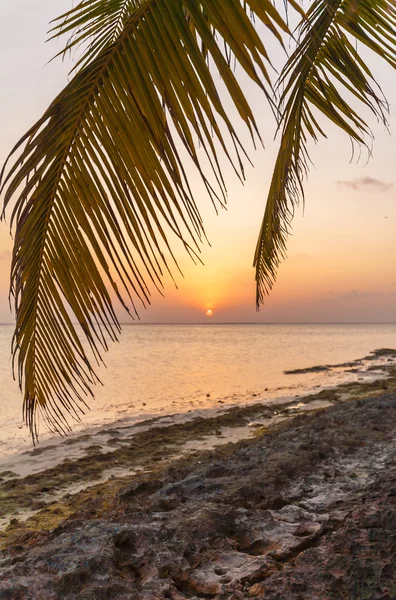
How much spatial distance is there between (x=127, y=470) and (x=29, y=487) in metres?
1.10

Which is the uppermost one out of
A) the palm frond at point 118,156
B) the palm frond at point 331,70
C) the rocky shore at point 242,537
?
the palm frond at point 331,70

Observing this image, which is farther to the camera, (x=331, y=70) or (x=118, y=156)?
(x=331, y=70)

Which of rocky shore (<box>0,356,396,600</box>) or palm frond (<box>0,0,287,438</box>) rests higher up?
palm frond (<box>0,0,287,438</box>)

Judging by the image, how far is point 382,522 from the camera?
1.71 m

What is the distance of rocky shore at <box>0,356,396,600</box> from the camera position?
148 centimetres

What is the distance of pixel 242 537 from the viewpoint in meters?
1.88

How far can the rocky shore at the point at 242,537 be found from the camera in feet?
4.86

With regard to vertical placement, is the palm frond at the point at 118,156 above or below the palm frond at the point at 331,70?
below

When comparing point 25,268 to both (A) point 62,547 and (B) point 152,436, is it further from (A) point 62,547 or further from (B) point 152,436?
(B) point 152,436

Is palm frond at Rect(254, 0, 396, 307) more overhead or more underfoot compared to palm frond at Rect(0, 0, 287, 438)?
more overhead

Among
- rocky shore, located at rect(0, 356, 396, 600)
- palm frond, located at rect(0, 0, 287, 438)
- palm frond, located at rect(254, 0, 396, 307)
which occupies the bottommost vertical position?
rocky shore, located at rect(0, 356, 396, 600)

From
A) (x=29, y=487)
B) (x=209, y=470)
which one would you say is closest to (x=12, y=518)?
(x=29, y=487)

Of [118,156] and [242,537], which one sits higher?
[118,156]

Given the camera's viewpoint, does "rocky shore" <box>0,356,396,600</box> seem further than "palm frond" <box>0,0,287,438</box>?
Yes
